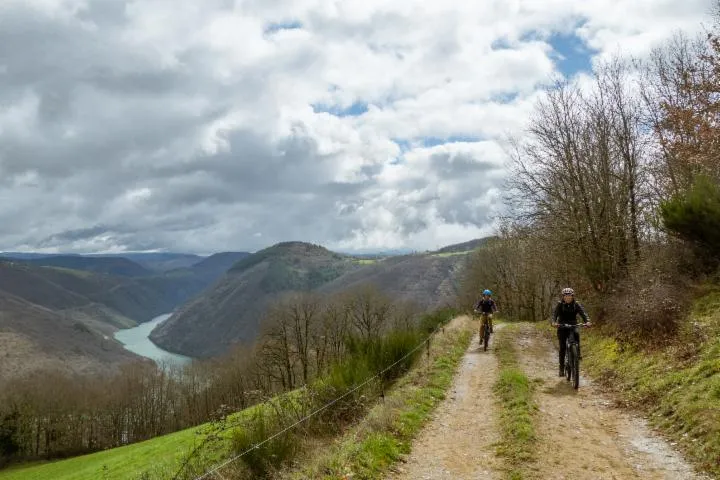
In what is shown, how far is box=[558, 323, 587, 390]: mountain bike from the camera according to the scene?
1303 cm

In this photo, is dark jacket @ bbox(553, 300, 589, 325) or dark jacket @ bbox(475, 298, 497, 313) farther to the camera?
dark jacket @ bbox(475, 298, 497, 313)

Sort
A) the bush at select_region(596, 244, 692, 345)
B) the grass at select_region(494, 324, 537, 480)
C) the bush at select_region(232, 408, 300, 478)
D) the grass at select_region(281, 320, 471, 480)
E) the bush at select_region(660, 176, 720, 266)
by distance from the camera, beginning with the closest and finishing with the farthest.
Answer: the grass at select_region(281, 320, 471, 480) → the grass at select_region(494, 324, 537, 480) → the bush at select_region(232, 408, 300, 478) → the bush at select_region(596, 244, 692, 345) → the bush at select_region(660, 176, 720, 266)

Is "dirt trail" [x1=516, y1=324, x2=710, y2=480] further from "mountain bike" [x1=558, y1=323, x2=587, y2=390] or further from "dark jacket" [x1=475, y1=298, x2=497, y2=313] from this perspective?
"dark jacket" [x1=475, y1=298, x2=497, y2=313]

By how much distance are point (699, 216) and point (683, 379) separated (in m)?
8.39

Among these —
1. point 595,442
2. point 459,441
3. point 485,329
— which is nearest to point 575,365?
point 595,442

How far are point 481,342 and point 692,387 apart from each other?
480 inches

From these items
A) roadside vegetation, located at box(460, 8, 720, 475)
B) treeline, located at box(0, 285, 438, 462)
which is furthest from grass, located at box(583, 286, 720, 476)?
treeline, located at box(0, 285, 438, 462)

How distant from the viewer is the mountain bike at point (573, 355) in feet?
42.8

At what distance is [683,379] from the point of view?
10430mm

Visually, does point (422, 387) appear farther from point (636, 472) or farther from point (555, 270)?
point (555, 270)

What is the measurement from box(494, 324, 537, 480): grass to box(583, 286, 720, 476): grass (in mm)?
2286

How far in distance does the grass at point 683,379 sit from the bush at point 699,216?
2201mm

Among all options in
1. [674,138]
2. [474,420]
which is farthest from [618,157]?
[474,420]

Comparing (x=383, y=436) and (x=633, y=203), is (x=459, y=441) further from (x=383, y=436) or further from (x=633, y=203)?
(x=633, y=203)
